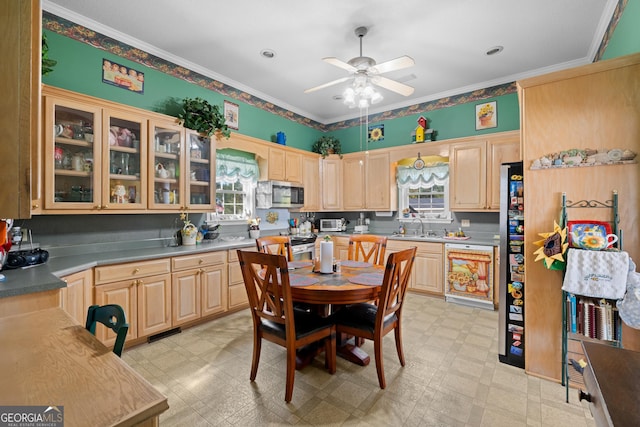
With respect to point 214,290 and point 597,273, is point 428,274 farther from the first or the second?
point 214,290

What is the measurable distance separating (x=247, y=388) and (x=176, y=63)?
3.65 m

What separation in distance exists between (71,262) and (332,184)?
392cm

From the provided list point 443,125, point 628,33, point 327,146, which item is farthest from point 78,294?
point 443,125

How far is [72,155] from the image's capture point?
258cm

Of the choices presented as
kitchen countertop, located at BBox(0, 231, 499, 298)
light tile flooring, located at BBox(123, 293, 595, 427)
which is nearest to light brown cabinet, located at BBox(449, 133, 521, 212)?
kitchen countertop, located at BBox(0, 231, 499, 298)

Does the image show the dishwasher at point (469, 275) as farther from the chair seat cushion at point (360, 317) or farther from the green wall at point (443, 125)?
the chair seat cushion at point (360, 317)

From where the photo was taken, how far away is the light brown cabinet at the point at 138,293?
2.49 meters

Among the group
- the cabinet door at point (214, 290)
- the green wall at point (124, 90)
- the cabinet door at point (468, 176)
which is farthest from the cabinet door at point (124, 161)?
the cabinet door at point (468, 176)

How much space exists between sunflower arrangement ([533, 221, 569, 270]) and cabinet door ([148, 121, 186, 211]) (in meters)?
3.42

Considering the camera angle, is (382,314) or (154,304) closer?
(382,314)

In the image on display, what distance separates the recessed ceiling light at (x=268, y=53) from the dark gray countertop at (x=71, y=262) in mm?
2281

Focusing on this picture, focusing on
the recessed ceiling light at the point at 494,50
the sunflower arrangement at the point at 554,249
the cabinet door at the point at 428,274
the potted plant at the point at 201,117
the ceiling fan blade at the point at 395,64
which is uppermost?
the recessed ceiling light at the point at 494,50

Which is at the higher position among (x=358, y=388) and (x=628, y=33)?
(x=628, y=33)

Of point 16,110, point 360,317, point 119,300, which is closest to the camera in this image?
point 16,110
